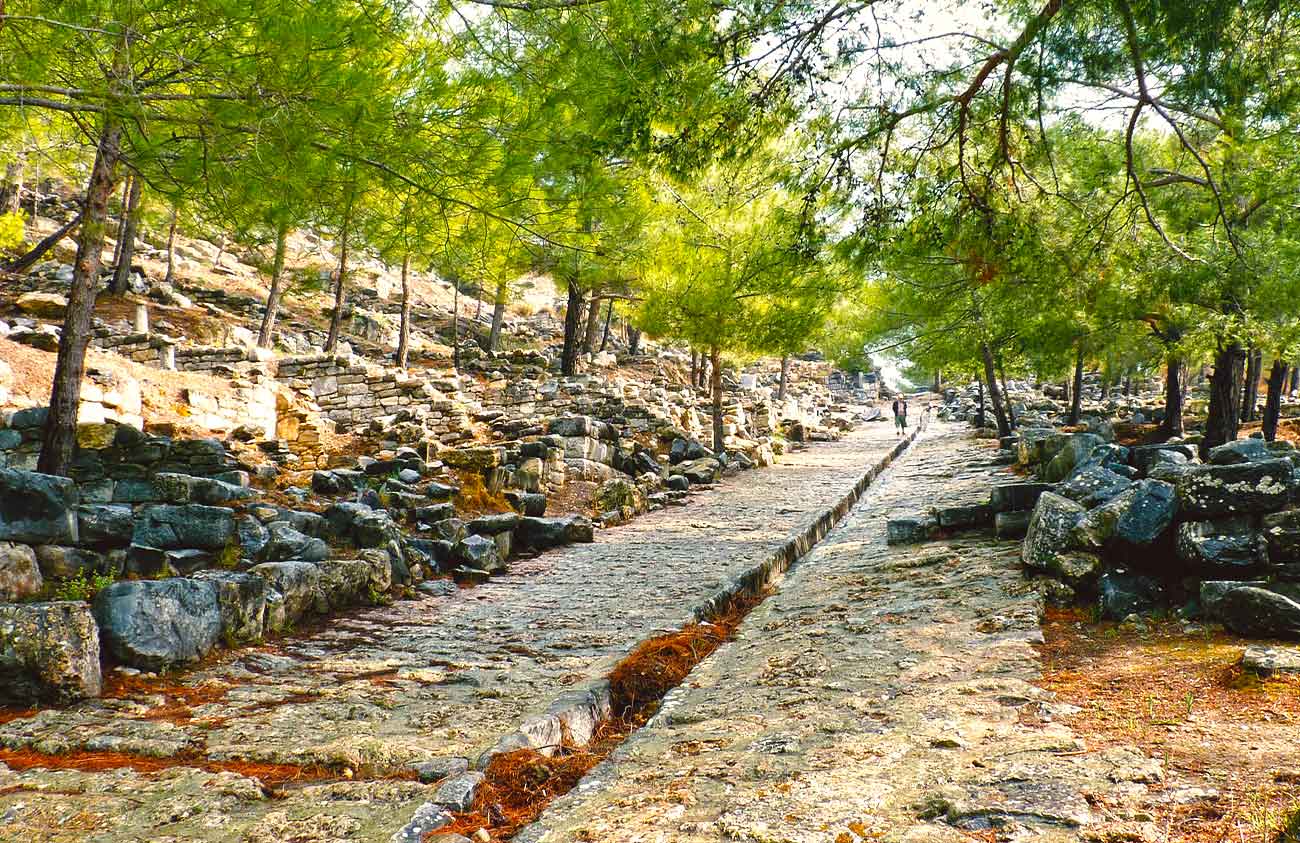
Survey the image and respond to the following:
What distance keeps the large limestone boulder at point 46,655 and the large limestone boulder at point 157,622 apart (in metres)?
0.29

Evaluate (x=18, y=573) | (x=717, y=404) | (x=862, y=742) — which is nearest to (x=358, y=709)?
(x=862, y=742)

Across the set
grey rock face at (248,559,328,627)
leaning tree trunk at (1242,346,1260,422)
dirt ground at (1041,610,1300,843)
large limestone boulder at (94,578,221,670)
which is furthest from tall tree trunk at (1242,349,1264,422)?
large limestone boulder at (94,578,221,670)

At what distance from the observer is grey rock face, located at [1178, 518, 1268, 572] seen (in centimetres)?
391

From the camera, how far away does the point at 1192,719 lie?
8.61ft

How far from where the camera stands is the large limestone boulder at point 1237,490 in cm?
407

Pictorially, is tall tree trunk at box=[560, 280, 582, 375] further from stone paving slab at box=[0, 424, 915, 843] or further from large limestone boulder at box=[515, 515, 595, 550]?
stone paving slab at box=[0, 424, 915, 843]

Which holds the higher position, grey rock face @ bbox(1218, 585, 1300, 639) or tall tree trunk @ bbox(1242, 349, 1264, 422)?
tall tree trunk @ bbox(1242, 349, 1264, 422)

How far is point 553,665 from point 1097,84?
5.32m

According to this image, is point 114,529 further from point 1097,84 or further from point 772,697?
point 1097,84

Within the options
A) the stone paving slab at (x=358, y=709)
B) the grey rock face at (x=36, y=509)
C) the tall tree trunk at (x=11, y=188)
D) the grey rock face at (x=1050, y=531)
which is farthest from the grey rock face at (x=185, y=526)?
the tall tree trunk at (x=11, y=188)

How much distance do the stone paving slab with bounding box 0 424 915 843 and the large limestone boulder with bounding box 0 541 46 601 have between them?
1.42 m

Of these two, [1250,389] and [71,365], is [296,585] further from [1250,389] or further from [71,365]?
[1250,389]

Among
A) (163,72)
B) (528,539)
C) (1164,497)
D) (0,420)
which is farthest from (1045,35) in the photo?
(0,420)

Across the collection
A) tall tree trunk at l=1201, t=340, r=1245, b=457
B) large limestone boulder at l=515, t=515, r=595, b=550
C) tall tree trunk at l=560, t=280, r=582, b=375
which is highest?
tall tree trunk at l=560, t=280, r=582, b=375
